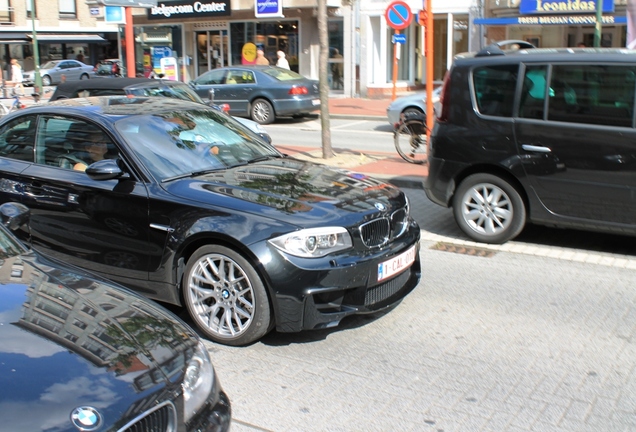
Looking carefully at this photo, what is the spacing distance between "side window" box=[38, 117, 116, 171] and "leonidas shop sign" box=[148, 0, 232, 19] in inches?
1006

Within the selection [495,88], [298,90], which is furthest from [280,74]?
[495,88]

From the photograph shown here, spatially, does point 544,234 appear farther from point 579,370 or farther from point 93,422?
point 93,422

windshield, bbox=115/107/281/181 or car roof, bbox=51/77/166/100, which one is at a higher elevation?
car roof, bbox=51/77/166/100

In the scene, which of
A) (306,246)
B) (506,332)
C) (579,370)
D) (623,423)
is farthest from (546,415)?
(306,246)

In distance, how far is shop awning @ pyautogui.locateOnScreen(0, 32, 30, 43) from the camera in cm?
5183

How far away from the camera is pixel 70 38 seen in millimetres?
56000

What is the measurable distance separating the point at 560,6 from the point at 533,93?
16834 mm

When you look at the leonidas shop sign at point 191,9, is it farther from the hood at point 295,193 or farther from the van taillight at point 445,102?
the hood at point 295,193

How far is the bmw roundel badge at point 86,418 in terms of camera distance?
8.29 feet

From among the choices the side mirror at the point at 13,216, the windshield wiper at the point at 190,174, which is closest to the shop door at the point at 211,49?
the windshield wiper at the point at 190,174

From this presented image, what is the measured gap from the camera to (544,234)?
8289 mm

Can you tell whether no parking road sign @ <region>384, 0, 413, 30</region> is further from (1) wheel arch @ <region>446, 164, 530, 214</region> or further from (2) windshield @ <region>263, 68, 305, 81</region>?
(1) wheel arch @ <region>446, 164, 530, 214</region>

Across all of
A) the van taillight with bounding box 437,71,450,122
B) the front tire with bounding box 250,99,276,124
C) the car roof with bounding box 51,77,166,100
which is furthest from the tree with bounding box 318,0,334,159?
the front tire with bounding box 250,99,276,124

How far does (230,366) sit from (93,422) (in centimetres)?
225
